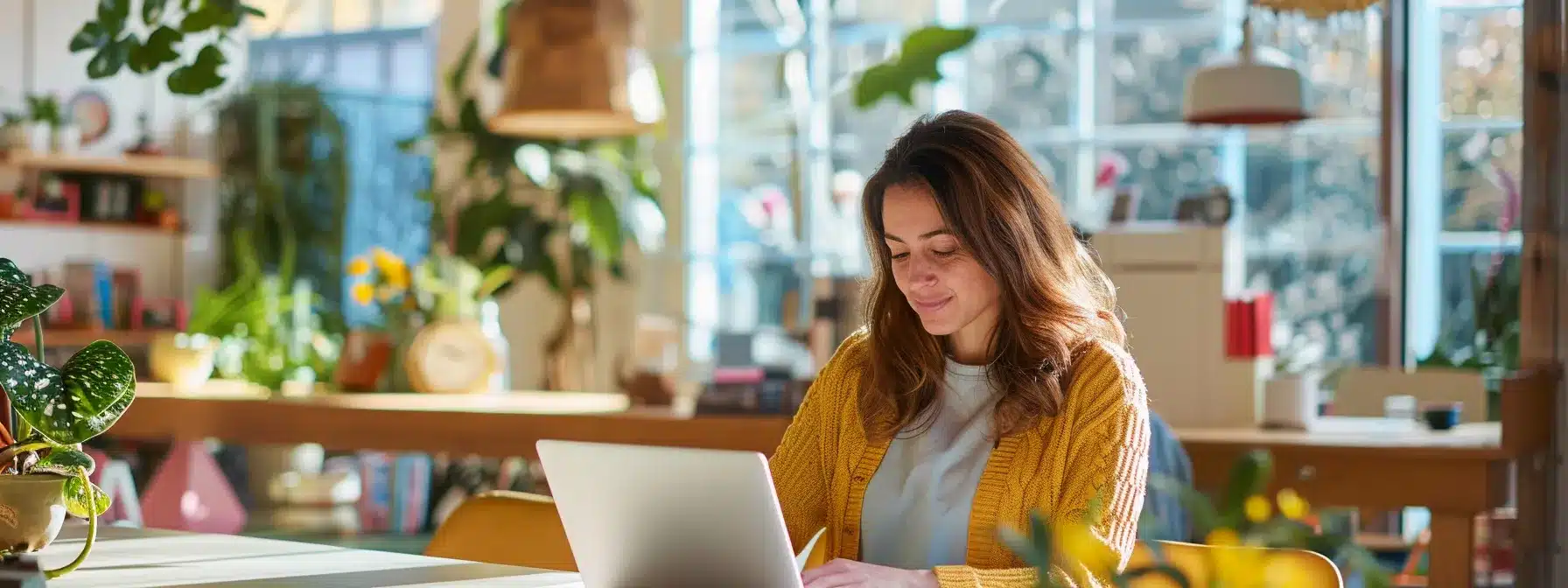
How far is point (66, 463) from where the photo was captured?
1.55 m

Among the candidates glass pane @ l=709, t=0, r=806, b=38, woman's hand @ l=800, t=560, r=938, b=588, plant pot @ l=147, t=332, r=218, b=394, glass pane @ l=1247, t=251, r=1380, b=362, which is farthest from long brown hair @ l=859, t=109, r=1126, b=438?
glass pane @ l=709, t=0, r=806, b=38

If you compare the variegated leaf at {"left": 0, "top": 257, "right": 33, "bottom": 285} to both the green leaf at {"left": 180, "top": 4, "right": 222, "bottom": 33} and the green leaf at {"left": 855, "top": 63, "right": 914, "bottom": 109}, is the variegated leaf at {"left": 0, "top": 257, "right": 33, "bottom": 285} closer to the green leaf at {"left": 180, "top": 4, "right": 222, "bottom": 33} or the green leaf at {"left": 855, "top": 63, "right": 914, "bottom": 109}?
the green leaf at {"left": 180, "top": 4, "right": 222, "bottom": 33}

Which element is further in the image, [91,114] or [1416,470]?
[91,114]

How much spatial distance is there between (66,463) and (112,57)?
0.96 m

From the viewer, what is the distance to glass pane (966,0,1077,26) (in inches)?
269

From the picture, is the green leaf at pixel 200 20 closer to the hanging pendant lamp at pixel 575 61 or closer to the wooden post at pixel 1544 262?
the hanging pendant lamp at pixel 575 61

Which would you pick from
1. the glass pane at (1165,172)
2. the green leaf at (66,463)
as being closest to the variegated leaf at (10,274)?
the green leaf at (66,463)

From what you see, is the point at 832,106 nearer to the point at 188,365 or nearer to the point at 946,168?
the point at 188,365

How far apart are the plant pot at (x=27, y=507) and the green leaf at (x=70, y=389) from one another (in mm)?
62

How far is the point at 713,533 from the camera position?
54.4 inches

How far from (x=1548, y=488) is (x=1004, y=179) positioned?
1.75 metres

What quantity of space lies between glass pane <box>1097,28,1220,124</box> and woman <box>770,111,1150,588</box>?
15.8 ft

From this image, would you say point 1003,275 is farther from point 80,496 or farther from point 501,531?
point 80,496

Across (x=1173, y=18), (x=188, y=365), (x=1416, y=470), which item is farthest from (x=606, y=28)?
(x=1173, y=18)
